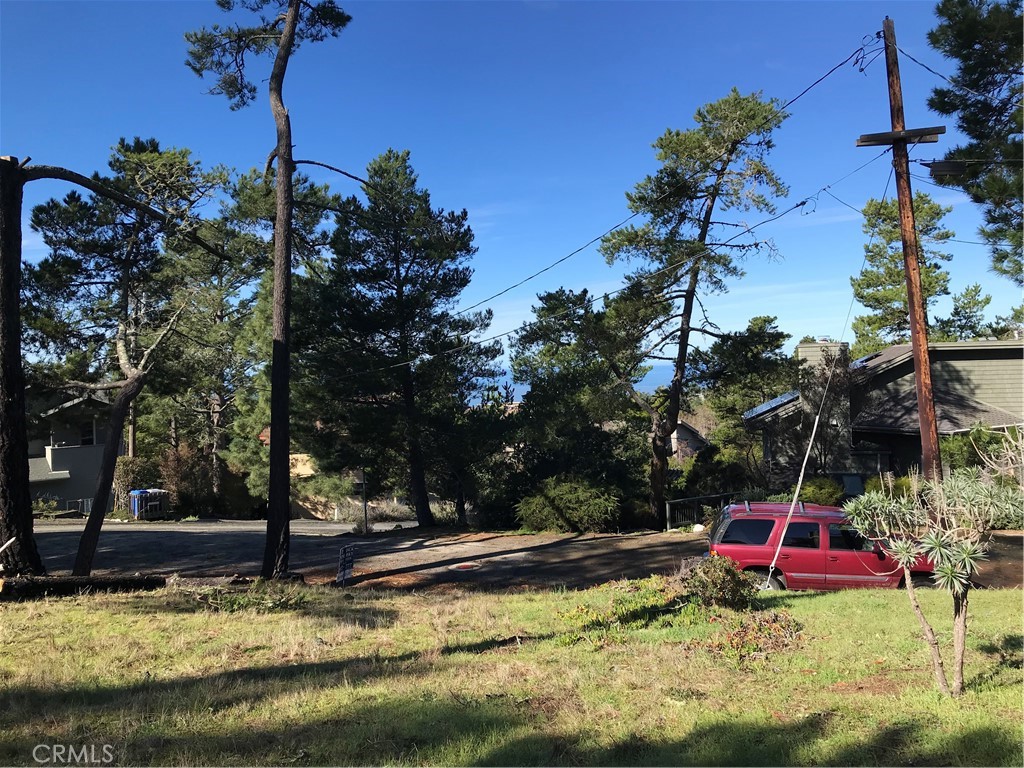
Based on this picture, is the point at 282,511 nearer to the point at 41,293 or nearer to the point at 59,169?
the point at 59,169

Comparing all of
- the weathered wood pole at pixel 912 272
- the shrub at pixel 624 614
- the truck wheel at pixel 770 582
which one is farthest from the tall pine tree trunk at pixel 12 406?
the weathered wood pole at pixel 912 272

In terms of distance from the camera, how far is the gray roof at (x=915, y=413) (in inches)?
859

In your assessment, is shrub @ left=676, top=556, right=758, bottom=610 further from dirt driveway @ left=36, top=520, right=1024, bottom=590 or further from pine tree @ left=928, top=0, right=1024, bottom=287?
pine tree @ left=928, top=0, right=1024, bottom=287

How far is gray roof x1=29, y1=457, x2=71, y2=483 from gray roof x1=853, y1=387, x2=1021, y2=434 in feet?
124

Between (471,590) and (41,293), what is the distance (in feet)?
66.5

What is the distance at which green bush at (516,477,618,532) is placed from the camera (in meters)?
21.9

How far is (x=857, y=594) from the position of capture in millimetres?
10195

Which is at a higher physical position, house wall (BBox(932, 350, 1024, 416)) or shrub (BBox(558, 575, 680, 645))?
house wall (BBox(932, 350, 1024, 416))

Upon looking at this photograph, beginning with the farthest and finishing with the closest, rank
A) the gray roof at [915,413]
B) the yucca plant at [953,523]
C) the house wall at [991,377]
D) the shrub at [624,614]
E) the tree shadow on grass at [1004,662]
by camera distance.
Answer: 1. the house wall at [991,377]
2. the gray roof at [915,413]
3. the shrub at [624,614]
4. the tree shadow on grass at [1004,662]
5. the yucca plant at [953,523]

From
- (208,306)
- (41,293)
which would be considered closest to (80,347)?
(41,293)

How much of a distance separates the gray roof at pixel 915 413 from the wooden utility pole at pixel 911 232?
11.3 meters

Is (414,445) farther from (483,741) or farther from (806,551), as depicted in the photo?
(483,741)

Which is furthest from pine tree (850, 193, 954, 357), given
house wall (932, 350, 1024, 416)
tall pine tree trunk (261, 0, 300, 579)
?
tall pine tree trunk (261, 0, 300, 579)

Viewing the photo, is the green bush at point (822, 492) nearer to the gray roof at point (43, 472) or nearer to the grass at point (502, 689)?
the grass at point (502, 689)
